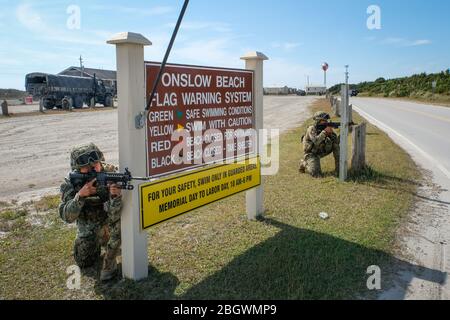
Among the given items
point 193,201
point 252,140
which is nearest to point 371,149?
point 252,140

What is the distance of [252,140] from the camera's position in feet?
17.5

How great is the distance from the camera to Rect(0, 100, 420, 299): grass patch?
11.7 ft

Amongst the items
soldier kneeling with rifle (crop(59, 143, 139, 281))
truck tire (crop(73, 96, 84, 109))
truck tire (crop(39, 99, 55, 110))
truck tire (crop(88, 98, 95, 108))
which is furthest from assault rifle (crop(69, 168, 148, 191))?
truck tire (crop(88, 98, 95, 108))

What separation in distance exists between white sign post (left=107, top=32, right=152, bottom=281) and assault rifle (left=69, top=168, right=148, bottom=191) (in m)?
0.09

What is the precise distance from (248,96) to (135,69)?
2.05 meters

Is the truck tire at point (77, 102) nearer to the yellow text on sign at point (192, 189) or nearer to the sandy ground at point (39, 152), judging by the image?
the sandy ground at point (39, 152)

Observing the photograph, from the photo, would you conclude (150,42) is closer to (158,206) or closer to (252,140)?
(158,206)

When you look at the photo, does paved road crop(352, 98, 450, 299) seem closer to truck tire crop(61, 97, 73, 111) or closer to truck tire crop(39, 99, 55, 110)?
truck tire crop(61, 97, 73, 111)

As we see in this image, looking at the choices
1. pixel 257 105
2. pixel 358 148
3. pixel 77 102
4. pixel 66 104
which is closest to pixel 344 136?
pixel 358 148

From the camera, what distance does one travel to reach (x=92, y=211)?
403 centimetres

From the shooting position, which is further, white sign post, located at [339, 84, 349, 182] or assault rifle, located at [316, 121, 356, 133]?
assault rifle, located at [316, 121, 356, 133]

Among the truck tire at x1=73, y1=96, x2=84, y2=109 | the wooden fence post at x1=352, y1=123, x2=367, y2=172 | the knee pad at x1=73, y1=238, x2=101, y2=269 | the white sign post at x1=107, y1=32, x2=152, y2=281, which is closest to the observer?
the white sign post at x1=107, y1=32, x2=152, y2=281

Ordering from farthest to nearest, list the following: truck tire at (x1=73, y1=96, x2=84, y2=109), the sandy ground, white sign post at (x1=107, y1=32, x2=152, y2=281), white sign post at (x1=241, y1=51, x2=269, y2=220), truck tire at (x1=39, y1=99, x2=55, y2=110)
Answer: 1. truck tire at (x1=73, y1=96, x2=84, y2=109)
2. truck tire at (x1=39, y1=99, x2=55, y2=110)
3. the sandy ground
4. white sign post at (x1=241, y1=51, x2=269, y2=220)
5. white sign post at (x1=107, y1=32, x2=152, y2=281)

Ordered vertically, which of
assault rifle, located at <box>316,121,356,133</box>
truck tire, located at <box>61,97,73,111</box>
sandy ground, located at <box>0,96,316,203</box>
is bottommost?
sandy ground, located at <box>0,96,316,203</box>
